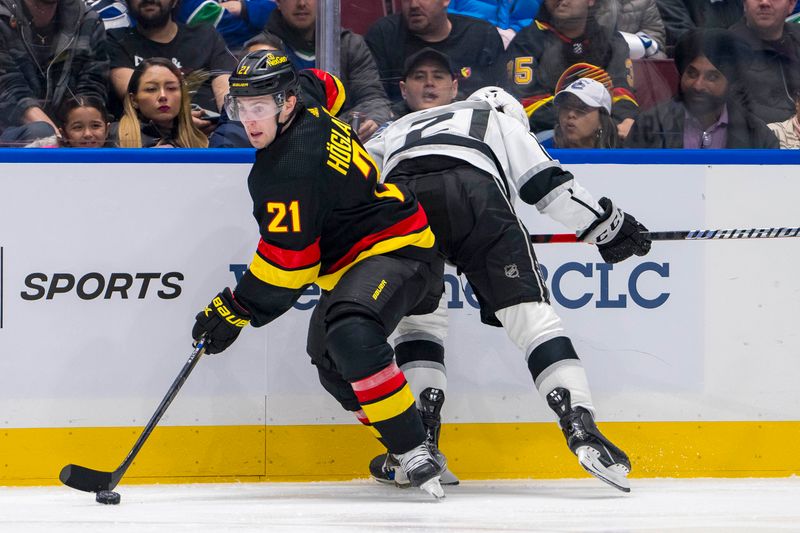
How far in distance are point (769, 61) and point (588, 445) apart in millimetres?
1392

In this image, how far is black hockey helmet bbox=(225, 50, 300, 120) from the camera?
2.61 m

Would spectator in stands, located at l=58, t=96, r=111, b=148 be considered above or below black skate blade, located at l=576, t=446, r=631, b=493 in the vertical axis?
above

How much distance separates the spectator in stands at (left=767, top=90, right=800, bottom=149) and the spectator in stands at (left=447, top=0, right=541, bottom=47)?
31.4 inches

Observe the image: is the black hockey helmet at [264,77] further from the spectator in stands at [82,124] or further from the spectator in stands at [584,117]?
the spectator in stands at [584,117]

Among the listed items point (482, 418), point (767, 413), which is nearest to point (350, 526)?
point (482, 418)

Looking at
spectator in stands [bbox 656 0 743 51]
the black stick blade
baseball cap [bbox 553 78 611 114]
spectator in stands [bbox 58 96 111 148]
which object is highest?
spectator in stands [bbox 656 0 743 51]

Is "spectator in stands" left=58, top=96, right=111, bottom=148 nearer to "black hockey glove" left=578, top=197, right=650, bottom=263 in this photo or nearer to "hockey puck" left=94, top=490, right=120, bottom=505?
"hockey puck" left=94, top=490, right=120, bottom=505

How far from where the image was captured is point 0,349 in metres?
3.05

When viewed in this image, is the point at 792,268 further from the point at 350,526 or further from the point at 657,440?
the point at 350,526

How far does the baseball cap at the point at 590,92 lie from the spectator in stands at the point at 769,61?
43 centimetres

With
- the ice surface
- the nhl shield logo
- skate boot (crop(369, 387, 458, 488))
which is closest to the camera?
the ice surface

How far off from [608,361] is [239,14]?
1.47 metres

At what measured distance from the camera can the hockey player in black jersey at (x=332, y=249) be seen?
2598 mm

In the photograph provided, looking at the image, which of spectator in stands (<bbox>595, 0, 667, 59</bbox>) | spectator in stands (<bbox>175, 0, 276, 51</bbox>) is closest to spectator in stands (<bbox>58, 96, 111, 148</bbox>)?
spectator in stands (<bbox>175, 0, 276, 51</bbox>)
